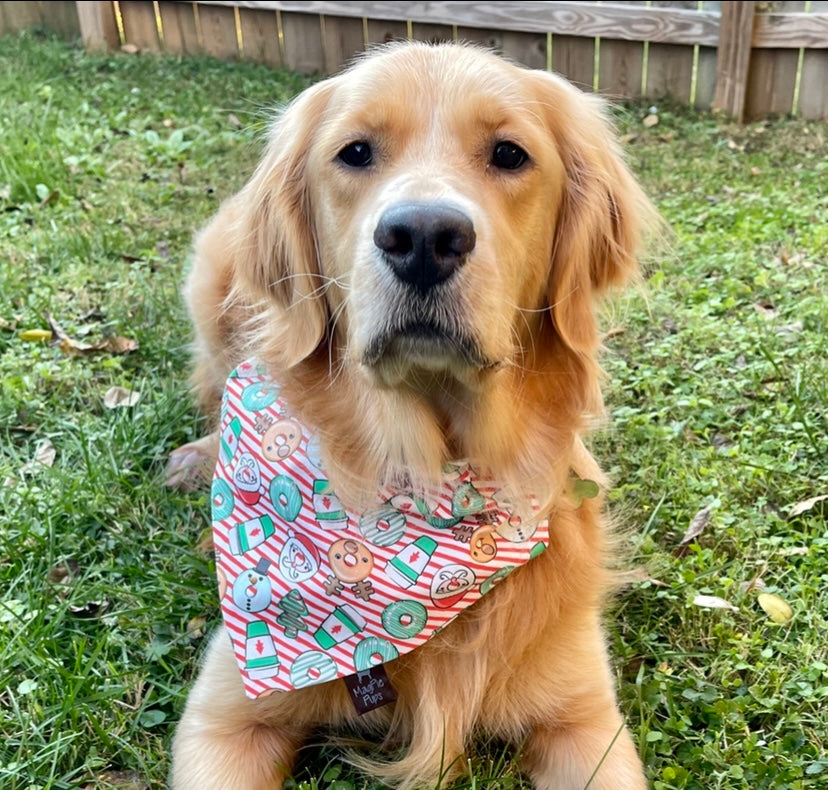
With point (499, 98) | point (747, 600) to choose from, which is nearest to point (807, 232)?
point (747, 600)

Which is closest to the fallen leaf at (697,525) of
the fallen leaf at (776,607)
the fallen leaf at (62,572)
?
the fallen leaf at (776,607)

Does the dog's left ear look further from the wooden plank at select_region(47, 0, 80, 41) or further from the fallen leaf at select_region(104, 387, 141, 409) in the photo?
the wooden plank at select_region(47, 0, 80, 41)

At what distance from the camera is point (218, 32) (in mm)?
9070

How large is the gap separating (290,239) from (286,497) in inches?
27.4

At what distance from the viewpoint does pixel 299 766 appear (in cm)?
229

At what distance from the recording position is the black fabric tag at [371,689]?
7.36 feet

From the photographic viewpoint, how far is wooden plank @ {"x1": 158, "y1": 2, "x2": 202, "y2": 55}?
9.11 metres

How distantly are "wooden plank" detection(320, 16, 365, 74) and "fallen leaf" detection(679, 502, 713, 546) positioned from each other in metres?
6.47

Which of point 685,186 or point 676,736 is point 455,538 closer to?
point 676,736

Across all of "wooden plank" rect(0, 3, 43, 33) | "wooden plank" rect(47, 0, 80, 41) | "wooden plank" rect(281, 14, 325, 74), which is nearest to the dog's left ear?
"wooden plank" rect(281, 14, 325, 74)

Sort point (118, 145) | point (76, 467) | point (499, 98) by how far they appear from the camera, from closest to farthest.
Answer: point (499, 98), point (76, 467), point (118, 145)

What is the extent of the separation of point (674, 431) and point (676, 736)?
1.37 m

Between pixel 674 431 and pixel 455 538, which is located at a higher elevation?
pixel 455 538

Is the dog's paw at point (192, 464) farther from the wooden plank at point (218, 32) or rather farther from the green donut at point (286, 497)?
the wooden plank at point (218, 32)
